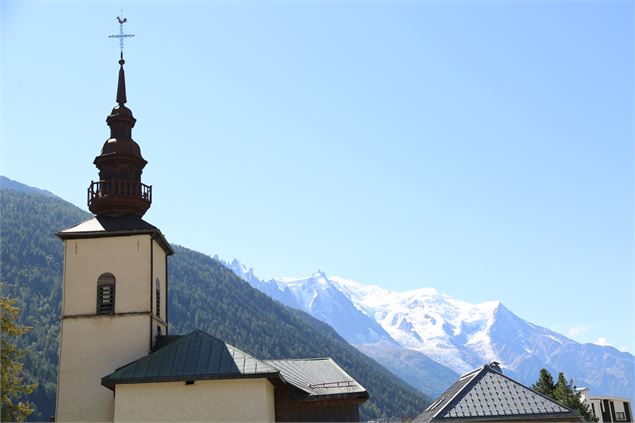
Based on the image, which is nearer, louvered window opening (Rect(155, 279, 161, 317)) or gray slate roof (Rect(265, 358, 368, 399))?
gray slate roof (Rect(265, 358, 368, 399))

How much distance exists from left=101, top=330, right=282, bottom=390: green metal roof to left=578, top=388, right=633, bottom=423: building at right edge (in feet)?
242

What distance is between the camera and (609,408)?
4040 inches

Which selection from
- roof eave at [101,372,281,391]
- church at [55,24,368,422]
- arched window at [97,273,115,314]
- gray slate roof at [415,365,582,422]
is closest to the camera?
roof eave at [101,372,281,391]

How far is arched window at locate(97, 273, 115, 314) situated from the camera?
119 ft

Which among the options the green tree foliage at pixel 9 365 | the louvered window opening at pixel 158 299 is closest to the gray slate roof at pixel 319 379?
the louvered window opening at pixel 158 299

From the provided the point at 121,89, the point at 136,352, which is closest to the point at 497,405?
the point at 136,352

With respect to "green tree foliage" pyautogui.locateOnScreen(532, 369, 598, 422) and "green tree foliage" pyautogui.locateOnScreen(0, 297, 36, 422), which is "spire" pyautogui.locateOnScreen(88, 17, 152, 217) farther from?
"green tree foliage" pyautogui.locateOnScreen(532, 369, 598, 422)

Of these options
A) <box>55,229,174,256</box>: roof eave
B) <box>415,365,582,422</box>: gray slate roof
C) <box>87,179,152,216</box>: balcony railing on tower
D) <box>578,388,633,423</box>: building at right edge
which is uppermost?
<box>87,179,152,216</box>: balcony railing on tower

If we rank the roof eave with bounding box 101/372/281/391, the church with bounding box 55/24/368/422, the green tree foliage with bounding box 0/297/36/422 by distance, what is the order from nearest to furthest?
the roof eave with bounding box 101/372/281/391
the church with bounding box 55/24/368/422
the green tree foliage with bounding box 0/297/36/422

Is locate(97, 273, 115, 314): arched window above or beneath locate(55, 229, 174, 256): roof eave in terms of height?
beneath

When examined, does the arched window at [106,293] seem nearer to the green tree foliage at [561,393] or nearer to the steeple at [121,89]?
the steeple at [121,89]

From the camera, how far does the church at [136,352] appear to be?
3159 centimetres

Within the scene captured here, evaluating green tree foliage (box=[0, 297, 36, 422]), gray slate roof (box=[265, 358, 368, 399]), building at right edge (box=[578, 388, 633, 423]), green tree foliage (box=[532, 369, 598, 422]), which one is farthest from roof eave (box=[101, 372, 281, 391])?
building at right edge (box=[578, 388, 633, 423])

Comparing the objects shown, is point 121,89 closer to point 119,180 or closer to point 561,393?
point 119,180
